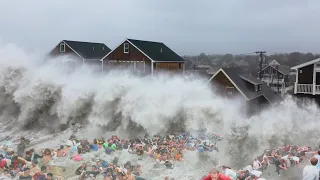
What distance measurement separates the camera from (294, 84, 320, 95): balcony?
62.9 feet

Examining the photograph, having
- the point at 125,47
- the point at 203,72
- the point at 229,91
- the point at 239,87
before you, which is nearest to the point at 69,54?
the point at 125,47

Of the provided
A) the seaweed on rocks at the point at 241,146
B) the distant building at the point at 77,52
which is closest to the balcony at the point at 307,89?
the seaweed on rocks at the point at 241,146

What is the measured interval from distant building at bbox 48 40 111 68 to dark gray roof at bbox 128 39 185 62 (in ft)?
23.5

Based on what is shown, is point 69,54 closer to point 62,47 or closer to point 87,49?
point 62,47

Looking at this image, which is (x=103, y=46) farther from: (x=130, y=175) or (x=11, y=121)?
(x=130, y=175)

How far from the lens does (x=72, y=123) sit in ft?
54.8

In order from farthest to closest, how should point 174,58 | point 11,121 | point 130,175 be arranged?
point 174,58, point 11,121, point 130,175

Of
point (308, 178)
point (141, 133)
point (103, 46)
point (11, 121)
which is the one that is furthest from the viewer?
point (103, 46)

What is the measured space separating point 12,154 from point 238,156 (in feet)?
28.9

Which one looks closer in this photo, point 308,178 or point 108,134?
point 308,178

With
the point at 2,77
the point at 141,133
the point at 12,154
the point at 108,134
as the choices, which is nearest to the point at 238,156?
the point at 141,133

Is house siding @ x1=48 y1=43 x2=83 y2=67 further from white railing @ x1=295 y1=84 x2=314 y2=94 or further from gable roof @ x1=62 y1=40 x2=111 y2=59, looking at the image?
white railing @ x1=295 y1=84 x2=314 y2=94

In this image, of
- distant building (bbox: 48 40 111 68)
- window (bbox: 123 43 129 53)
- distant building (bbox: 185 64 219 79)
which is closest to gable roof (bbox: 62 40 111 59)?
distant building (bbox: 48 40 111 68)

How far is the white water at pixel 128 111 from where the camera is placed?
11445mm
